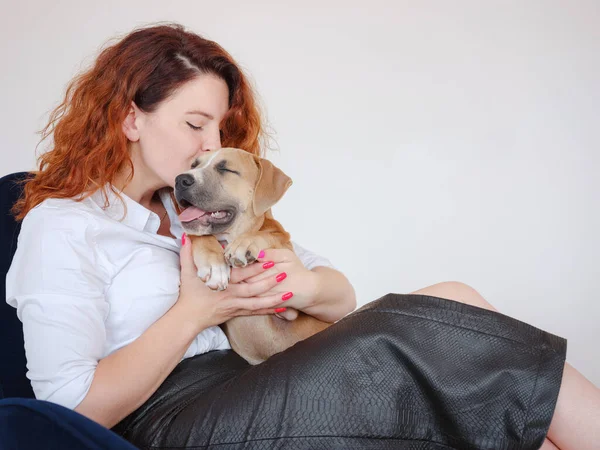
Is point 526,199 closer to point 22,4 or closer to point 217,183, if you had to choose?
point 217,183

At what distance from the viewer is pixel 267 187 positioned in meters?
2.29

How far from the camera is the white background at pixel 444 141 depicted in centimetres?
388

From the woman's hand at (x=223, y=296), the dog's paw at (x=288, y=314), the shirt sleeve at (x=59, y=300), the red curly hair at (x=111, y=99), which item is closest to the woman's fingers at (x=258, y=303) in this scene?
the woman's hand at (x=223, y=296)

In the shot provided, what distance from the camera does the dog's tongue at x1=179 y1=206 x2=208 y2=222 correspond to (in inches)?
85.2

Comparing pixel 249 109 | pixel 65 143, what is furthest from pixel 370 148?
pixel 65 143

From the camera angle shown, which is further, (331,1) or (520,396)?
(331,1)

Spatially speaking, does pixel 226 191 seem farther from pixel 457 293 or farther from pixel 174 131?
pixel 457 293

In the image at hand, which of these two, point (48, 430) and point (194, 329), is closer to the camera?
point (48, 430)

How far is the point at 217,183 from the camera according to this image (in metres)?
2.20

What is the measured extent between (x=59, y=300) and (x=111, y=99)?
0.78 m

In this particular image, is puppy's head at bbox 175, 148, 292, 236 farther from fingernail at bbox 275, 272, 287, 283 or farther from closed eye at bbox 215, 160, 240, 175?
fingernail at bbox 275, 272, 287, 283

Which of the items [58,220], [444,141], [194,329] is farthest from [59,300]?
[444,141]

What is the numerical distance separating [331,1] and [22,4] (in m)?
1.64

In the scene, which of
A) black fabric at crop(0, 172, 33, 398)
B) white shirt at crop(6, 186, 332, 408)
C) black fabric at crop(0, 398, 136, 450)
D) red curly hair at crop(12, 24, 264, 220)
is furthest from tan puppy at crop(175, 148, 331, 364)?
black fabric at crop(0, 398, 136, 450)
